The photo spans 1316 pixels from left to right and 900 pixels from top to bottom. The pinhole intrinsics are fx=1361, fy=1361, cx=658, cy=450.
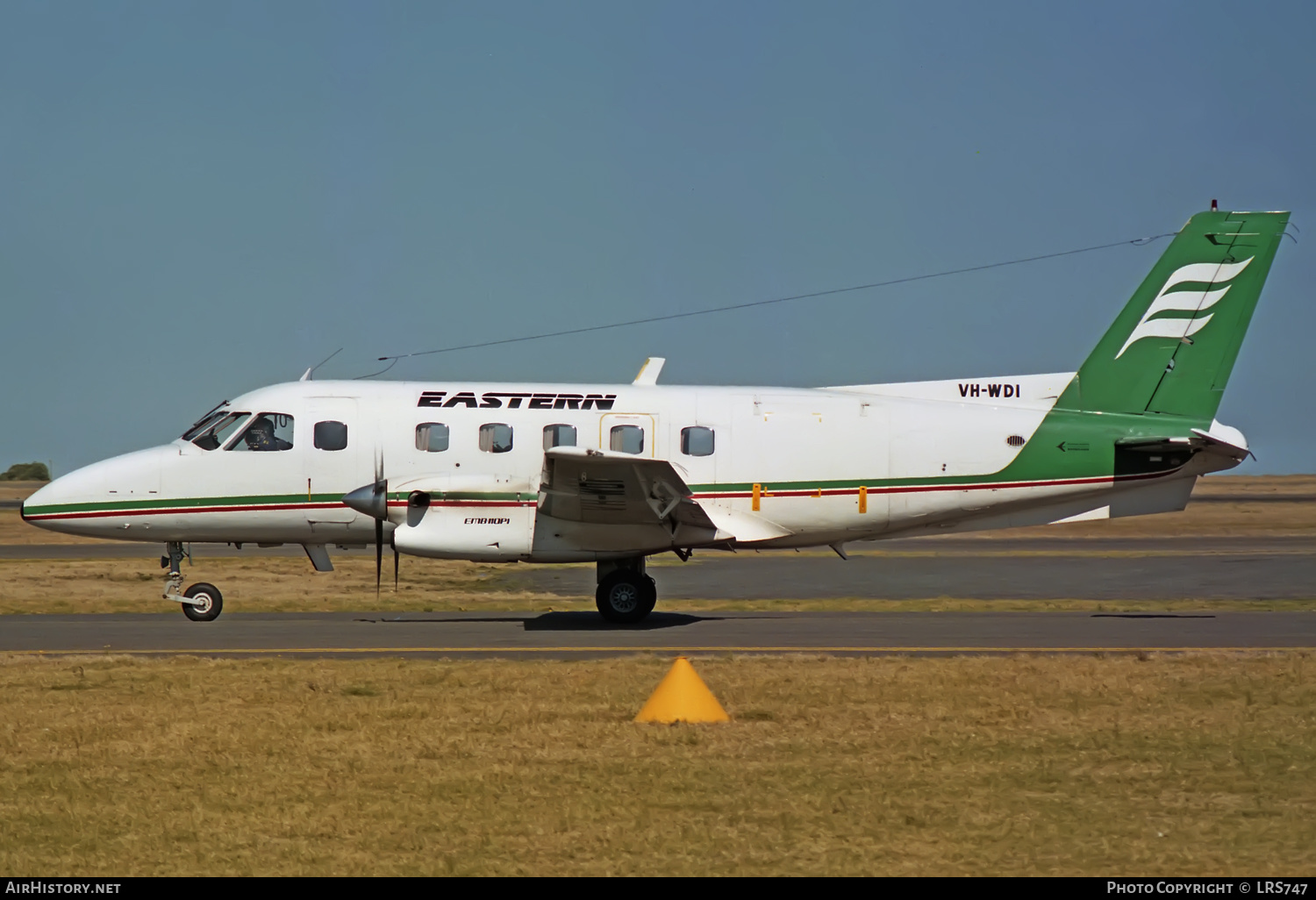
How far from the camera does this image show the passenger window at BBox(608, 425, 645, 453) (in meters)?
20.3

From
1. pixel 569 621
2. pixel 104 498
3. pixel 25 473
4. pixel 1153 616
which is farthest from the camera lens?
pixel 25 473

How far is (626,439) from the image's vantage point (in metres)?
20.4

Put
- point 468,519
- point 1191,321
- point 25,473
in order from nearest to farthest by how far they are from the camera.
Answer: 1. point 468,519
2. point 1191,321
3. point 25,473

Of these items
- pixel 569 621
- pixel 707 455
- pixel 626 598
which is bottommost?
pixel 569 621

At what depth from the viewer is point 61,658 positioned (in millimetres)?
15812

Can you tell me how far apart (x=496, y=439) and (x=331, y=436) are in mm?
2500

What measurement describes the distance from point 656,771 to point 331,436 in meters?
12.1

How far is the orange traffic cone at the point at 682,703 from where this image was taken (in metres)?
11.3

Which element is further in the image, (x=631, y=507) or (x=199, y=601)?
(x=199, y=601)

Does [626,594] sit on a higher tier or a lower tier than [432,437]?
lower

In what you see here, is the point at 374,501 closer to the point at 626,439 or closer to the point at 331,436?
the point at 331,436

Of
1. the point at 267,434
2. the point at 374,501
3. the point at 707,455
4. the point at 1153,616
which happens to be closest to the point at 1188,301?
the point at 1153,616
